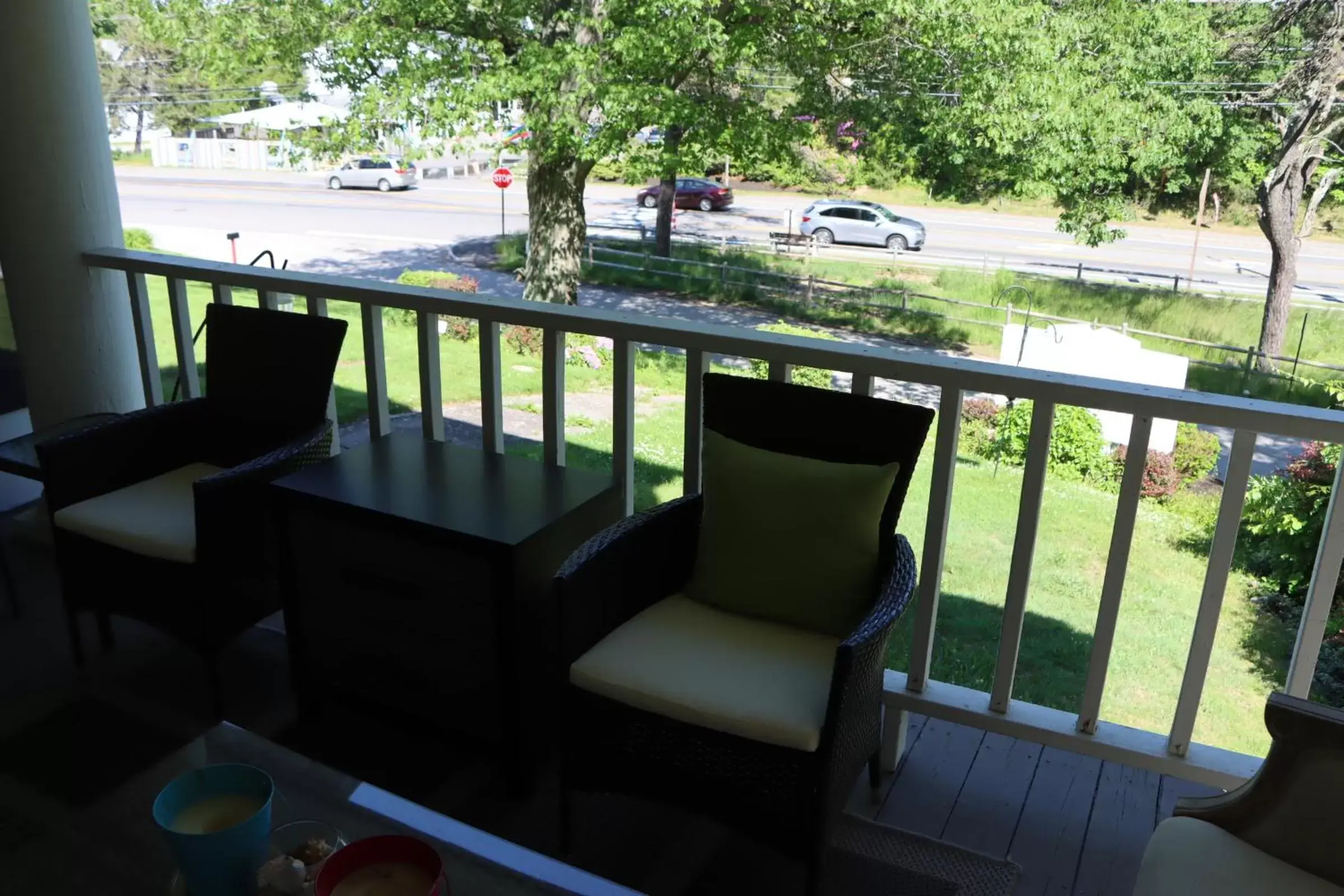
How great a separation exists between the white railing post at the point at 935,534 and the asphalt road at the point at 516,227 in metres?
12.6

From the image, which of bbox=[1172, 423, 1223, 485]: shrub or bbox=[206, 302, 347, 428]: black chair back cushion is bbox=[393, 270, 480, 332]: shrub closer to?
bbox=[1172, 423, 1223, 485]: shrub

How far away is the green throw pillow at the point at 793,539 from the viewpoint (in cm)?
192

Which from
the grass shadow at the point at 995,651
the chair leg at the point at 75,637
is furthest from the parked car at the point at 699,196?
the chair leg at the point at 75,637

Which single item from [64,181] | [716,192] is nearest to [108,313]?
[64,181]

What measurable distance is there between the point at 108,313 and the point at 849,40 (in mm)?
9717

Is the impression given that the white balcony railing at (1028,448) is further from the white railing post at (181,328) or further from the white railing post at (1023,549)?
the white railing post at (181,328)

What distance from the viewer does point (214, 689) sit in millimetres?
2320

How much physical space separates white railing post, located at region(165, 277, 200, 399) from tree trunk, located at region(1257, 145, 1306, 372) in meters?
12.4

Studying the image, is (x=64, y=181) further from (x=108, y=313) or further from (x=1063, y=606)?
(x=1063, y=606)

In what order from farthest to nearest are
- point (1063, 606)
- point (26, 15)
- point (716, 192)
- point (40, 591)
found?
point (716, 192), point (1063, 606), point (40, 591), point (26, 15)

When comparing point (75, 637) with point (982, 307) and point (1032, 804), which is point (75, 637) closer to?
point (1032, 804)

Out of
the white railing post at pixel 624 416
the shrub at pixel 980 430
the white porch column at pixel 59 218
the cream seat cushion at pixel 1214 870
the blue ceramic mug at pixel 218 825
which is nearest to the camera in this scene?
the blue ceramic mug at pixel 218 825

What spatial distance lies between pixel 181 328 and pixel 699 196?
15.3 meters

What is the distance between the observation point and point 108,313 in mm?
3148
